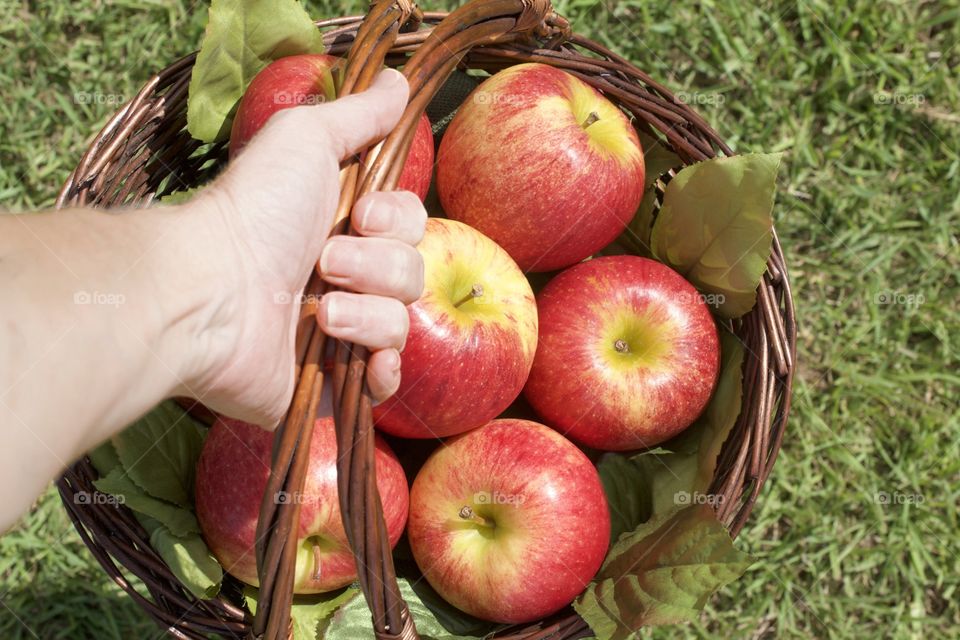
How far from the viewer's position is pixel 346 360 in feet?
3.14

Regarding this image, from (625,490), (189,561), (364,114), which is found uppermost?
(364,114)

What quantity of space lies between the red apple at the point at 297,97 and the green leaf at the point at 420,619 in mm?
618

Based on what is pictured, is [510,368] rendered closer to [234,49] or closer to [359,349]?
[359,349]

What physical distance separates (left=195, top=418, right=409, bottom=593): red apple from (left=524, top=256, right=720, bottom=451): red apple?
299mm

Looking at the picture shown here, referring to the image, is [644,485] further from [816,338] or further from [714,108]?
[714,108]

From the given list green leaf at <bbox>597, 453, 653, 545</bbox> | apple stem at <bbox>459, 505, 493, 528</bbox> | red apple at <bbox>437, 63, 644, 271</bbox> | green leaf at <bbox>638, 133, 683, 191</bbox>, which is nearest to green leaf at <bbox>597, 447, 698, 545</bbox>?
green leaf at <bbox>597, 453, 653, 545</bbox>

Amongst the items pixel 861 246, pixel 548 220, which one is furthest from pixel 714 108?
pixel 548 220

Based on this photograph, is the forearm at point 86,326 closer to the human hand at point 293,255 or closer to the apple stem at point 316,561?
the human hand at point 293,255

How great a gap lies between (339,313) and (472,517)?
17.3 inches

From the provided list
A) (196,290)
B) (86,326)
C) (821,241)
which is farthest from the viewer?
(821,241)

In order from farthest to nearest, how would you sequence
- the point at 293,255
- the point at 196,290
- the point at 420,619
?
the point at 420,619 < the point at 293,255 < the point at 196,290

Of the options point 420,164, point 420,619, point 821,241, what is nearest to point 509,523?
point 420,619

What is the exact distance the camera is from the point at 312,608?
4.13 feet

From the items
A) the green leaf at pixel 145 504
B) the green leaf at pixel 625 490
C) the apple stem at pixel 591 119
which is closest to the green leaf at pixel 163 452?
the green leaf at pixel 145 504
